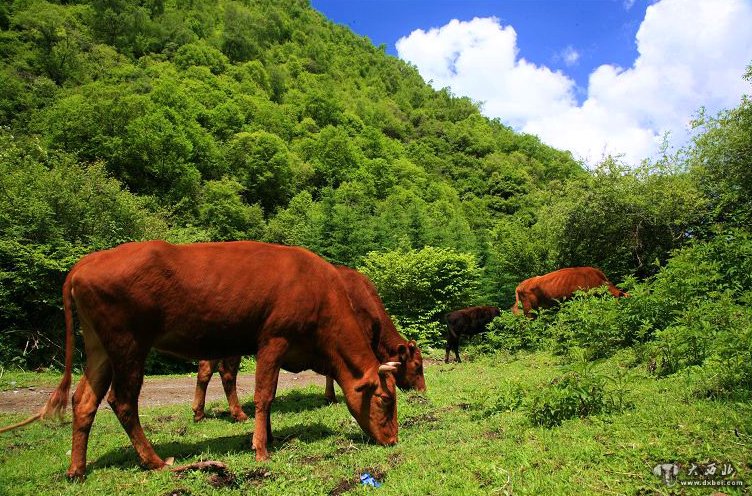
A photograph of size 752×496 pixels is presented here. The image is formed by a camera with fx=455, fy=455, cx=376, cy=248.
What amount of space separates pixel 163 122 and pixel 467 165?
54.2 metres

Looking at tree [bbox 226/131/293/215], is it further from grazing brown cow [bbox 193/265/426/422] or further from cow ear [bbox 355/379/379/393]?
cow ear [bbox 355/379/379/393]

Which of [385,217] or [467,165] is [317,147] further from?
[385,217]

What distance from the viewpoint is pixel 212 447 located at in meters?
5.76

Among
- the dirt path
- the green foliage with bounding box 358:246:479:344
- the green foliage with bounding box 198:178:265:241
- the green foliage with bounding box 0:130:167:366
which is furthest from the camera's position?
the green foliage with bounding box 198:178:265:241

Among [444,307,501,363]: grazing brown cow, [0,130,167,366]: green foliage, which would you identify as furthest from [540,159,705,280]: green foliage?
[0,130,167,366]: green foliage

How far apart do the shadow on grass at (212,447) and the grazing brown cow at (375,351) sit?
125 centimetres

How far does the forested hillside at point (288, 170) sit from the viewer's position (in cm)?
1738

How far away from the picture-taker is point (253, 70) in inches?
3231

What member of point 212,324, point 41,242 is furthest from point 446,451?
point 41,242

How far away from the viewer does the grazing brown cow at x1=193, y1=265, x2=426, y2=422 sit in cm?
765

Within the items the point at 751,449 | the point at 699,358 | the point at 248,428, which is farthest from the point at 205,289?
the point at 699,358

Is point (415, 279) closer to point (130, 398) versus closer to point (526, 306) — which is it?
point (526, 306)

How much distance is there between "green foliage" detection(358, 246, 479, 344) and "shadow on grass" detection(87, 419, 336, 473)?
16.2 meters

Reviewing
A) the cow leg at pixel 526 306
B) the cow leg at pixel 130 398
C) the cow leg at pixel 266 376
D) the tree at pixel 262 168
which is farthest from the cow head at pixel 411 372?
the tree at pixel 262 168
